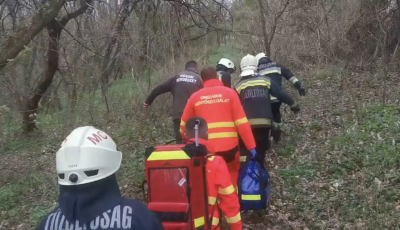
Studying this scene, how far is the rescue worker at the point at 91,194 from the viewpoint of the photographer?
2.04 meters

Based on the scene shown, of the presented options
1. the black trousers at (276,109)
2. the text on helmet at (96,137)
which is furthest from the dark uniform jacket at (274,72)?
the text on helmet at (96,137)

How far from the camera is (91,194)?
204 centimetres

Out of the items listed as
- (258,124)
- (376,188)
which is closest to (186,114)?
(258,124)

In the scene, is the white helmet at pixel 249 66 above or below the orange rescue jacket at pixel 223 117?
above

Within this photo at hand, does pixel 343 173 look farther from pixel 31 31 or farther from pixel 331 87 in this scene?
pixel 331 87

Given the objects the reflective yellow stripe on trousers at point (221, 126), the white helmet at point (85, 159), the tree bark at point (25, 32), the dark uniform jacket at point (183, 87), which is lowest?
the reflective yellow stripe on trousers at point (221, 126)

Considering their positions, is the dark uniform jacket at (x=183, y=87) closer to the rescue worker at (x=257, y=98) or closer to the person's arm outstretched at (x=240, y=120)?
the rescue worker at (x=257, y=98)

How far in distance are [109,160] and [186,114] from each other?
3053mm

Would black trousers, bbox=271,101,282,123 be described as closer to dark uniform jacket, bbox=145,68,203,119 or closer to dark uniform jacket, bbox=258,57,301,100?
dark uniform jacket, bbox=258,57,301,100

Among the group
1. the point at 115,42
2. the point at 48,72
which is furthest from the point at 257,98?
the point at 48,72

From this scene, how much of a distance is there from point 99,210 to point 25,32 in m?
4.24

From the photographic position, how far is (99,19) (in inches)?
467

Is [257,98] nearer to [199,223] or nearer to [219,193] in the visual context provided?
[219,193]

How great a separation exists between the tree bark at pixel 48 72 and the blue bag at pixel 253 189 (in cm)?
637
